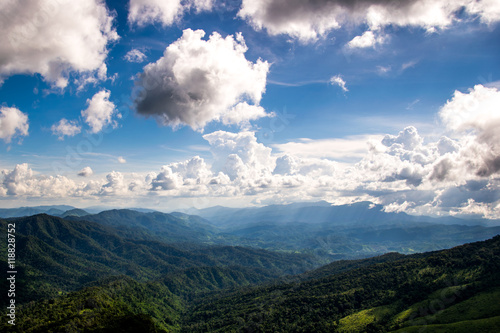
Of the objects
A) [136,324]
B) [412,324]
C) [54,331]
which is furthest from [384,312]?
[54,331]

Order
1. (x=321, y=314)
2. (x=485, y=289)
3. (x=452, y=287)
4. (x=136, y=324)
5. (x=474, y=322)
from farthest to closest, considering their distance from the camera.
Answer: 1. (x=321, y=314)
2. (x=452, y=287)
3. (x=485, y=289)
4. (x=136, y=324)
5. (x=474, y=322)

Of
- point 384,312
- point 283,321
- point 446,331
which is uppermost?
point 446,331

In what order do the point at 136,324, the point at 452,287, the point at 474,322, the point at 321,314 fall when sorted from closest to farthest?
1. the point at 474,322
2. the point at 136,324
3. the point at 452,287
4. the point at 321,314

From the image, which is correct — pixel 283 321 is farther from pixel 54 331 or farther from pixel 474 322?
pixel 54 331

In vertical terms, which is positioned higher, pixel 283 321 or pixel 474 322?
pixel 474 322

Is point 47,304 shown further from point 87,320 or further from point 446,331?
point 446,331

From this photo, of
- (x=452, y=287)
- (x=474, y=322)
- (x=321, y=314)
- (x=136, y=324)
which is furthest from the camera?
(x=321, y=314)

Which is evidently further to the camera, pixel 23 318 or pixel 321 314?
pixel 321 314

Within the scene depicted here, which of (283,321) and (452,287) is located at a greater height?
(452,287)

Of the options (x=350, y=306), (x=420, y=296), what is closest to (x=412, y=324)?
(x=420, y=296)
